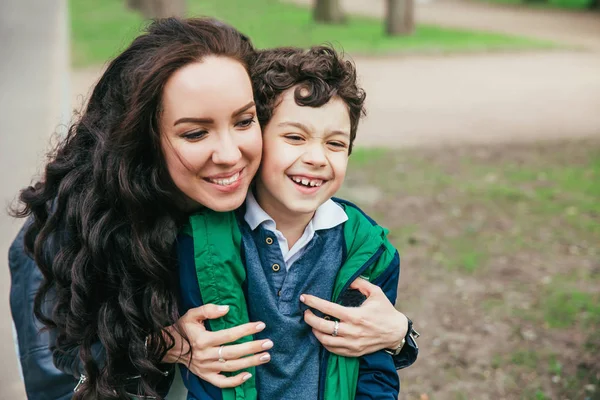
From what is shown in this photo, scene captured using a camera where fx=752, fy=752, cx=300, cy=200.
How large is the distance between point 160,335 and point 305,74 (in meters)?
0.88

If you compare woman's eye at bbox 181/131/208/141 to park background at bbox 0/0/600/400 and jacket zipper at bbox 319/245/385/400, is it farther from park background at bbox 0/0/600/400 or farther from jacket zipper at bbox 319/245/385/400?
jacket zipper at bbox 319/245/385/400

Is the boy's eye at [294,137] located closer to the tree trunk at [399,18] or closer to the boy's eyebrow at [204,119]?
the boy's eyebrow at [204,119]

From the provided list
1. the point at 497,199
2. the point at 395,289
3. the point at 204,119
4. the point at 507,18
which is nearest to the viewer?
the point at 204,119

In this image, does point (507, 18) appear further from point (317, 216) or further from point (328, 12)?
point (317, 216)

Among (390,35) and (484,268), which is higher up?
(484,268)

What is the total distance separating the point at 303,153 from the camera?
2.17 metres

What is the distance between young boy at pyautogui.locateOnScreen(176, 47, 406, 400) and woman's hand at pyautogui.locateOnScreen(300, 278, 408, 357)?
0.13ft

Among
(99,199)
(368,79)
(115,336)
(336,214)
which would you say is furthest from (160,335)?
(368,79)

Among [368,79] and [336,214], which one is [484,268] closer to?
[336,214]

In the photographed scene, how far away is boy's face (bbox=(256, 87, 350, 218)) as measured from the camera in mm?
2176

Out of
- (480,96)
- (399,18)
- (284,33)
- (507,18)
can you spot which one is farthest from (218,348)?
(507,18)

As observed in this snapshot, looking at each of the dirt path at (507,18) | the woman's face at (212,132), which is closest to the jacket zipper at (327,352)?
the woman's face at (212,132)

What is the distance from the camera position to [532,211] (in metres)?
6.57

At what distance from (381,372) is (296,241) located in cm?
48
